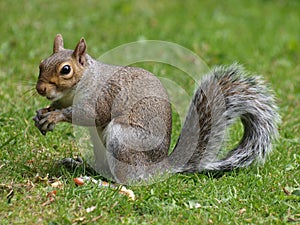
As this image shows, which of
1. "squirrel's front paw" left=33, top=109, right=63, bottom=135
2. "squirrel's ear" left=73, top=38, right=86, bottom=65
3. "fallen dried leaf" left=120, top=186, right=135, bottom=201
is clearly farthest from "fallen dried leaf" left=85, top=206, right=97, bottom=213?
"squirrel's ear" left=73, top=38, right=86, bottom=65

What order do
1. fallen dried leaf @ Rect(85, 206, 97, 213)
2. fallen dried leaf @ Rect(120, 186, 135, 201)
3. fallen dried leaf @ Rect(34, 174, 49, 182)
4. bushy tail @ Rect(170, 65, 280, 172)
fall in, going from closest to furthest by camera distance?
fallen dried leaf @ Rect(85, 206, 97, 213) < fallen dried leaf @ Rect(120, 186, 135, 201) < fallen dried leaf @ Rect(34, 174, 49, 182) < bushy tail @ Rect(170, 65, 280, 172)

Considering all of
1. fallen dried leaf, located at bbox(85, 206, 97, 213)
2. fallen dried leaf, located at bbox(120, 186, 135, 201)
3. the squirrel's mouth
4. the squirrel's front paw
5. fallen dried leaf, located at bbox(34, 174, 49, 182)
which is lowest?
fallen dried leaf, located at bbox(85, 206, 97, 213)


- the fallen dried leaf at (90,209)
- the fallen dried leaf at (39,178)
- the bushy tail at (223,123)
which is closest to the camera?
the fallen dried leaf at (90,209)

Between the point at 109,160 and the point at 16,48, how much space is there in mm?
2413

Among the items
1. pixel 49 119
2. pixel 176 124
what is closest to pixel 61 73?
pixel 49 119

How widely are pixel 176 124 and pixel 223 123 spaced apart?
78cm

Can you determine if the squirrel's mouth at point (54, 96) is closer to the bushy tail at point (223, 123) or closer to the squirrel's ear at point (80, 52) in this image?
the squirrel's ear at point (80, 52)

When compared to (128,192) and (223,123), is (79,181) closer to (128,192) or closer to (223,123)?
(128,192)

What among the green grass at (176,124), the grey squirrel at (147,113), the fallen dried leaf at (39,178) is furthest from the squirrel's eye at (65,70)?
the fallen dried leaf at (39,178)

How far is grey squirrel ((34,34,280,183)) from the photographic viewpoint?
283 cm

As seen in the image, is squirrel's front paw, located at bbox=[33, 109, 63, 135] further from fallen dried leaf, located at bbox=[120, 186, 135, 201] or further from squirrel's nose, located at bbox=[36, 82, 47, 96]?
fallen dried leaf, located at bbox=[120, 186, 135, 201]

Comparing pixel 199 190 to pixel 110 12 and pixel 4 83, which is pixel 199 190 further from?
pixel 110 12

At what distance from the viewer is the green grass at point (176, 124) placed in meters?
2.56

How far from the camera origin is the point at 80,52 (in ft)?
9.41
